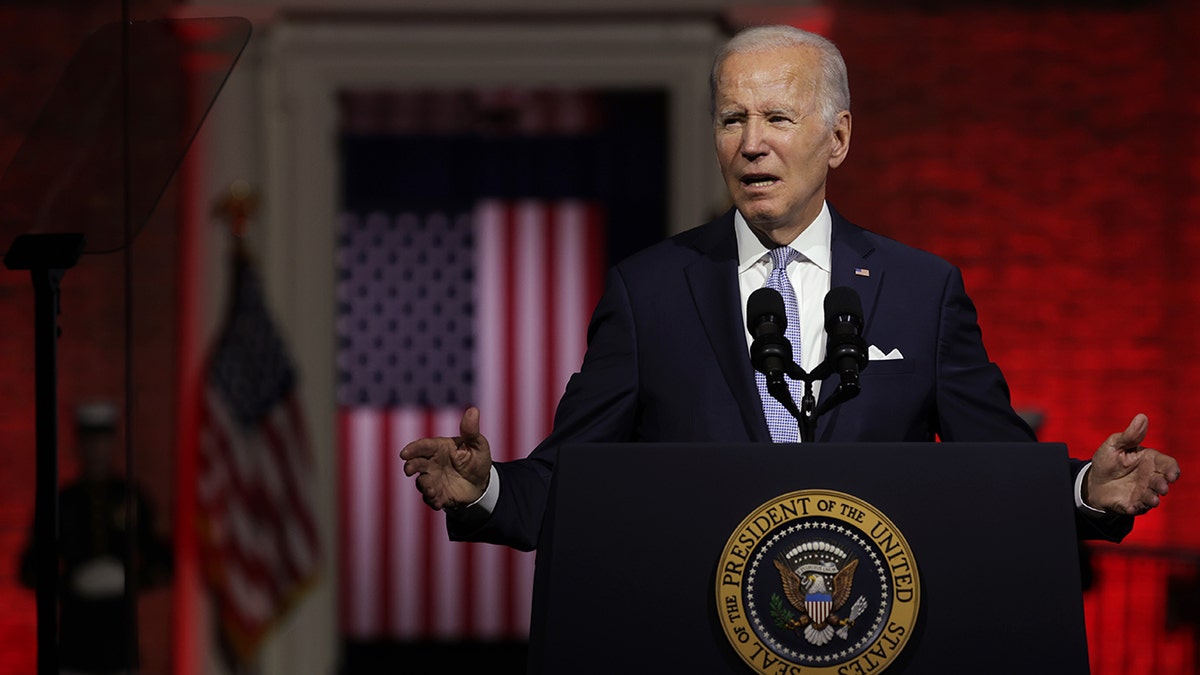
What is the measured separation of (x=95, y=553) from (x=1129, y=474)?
13.1 feet

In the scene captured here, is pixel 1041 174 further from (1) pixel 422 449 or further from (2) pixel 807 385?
(1) pixel 422 449

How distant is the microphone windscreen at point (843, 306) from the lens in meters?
1.58

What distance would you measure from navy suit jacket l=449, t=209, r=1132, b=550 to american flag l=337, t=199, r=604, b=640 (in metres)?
5.64

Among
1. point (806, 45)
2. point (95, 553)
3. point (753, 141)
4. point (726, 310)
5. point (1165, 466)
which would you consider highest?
point (806, 45)

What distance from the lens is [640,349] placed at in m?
1.87

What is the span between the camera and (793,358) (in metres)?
1.76

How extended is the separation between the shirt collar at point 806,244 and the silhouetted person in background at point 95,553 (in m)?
3.19

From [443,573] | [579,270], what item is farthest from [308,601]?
[579,270]

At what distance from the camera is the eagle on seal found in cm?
139

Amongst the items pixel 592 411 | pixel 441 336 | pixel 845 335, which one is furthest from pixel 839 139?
pixel 441 336

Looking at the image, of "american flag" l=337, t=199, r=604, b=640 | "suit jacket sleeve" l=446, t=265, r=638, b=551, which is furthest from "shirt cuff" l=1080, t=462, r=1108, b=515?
"american flag" l=337, t=199, r=604, b=640

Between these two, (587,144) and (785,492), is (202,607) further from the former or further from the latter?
(785,492)

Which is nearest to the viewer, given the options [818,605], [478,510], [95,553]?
[818,605]

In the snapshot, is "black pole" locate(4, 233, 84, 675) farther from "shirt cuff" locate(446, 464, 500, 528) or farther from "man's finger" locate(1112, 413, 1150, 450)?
"man's finger" locate(1112, 413, 1150, 450)
